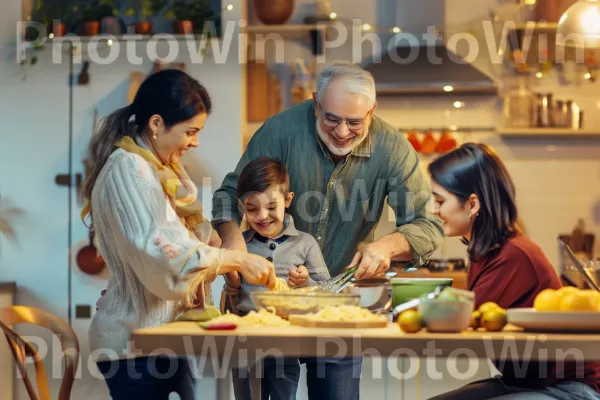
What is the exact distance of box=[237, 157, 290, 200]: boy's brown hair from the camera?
297 cm

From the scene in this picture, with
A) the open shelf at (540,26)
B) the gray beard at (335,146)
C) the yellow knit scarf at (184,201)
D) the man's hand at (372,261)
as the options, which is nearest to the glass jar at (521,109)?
the open shelf at (540,26)

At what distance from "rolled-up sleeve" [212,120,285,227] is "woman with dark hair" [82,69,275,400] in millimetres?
545

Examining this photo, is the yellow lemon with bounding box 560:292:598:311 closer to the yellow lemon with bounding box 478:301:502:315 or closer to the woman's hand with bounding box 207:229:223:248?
the yellow lemon with bounding box 478:301:502:315

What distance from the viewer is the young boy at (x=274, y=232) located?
291 centimetres

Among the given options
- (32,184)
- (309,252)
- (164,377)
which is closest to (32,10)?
(32,184)

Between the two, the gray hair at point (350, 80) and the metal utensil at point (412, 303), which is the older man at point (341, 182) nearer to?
the gray hair at point (350, 80)

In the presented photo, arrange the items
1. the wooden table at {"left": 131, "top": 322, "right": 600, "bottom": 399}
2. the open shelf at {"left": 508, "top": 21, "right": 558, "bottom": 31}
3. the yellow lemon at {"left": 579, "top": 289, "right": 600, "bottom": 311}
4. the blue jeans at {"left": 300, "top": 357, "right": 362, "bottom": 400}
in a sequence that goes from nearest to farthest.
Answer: the wooden table at {"left": 131, "top": 322, "right": 600, "bottom": 399} → the yellow lemon at {"left": 579, "top": 289, "right": 600, "bottom": 311} → the blue jeans at {"left": 300, "top": 357, "right": 362, "bottom": 400} → the open shelf at {"left": 508, "top": 21, "right": 558, "bottom": 31}

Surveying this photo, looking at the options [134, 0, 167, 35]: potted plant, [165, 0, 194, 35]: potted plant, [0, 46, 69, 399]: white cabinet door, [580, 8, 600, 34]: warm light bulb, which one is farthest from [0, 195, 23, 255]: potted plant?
[580, 8, 600, 34]: warm light bulb

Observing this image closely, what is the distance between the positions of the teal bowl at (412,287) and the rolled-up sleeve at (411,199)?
2.49ft

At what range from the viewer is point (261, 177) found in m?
2.97

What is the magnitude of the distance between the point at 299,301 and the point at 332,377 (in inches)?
17.8

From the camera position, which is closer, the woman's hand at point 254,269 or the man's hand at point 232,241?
the woman's hand at point 254,269

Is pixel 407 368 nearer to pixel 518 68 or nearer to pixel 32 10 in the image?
pixel 518 68

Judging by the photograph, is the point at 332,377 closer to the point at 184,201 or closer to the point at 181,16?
the point at 184,201
